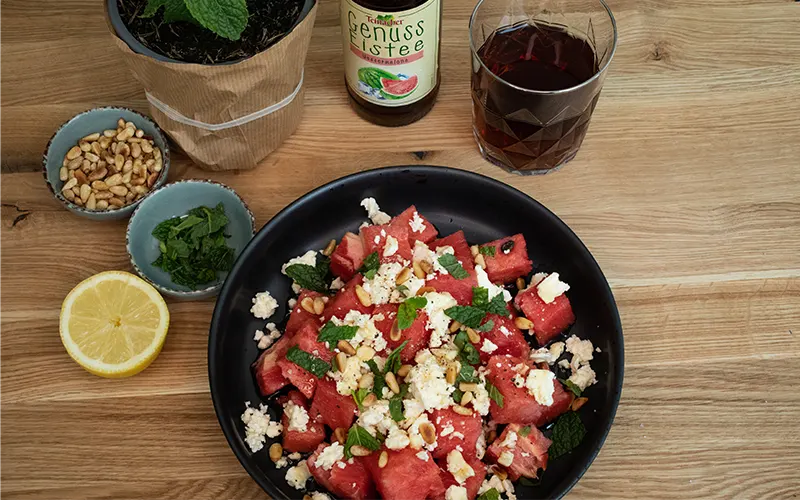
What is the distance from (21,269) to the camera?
1.55m

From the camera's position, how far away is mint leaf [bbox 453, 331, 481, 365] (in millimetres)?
1292

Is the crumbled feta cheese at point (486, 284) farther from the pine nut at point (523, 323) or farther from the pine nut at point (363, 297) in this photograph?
the pine nut at point (363, 297)

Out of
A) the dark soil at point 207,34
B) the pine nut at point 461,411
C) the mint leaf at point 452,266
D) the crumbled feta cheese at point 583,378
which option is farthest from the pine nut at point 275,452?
the dark soil at point 207,34

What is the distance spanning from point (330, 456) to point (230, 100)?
684 millimetres

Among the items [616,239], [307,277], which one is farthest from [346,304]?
[616,239]

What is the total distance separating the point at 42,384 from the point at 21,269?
0.85ft

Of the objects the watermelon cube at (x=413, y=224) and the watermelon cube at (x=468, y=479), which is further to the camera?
the watermelon cube at (x=413, y=224)

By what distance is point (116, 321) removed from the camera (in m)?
1.39

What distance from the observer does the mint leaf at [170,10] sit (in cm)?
133

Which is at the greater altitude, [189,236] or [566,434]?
[189,236]

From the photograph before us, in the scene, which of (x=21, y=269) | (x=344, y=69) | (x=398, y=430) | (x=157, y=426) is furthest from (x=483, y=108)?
(x=21, y=269)

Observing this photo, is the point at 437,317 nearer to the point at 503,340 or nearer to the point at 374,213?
the point at 503,340

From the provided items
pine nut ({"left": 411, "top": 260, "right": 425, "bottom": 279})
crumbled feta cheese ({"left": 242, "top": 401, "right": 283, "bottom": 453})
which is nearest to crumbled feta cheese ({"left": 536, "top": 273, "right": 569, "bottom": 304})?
pine nut ({"left": 411, "top": 260, "right": 425, "bottom": 279})

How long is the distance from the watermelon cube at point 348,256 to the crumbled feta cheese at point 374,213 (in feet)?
0.27
